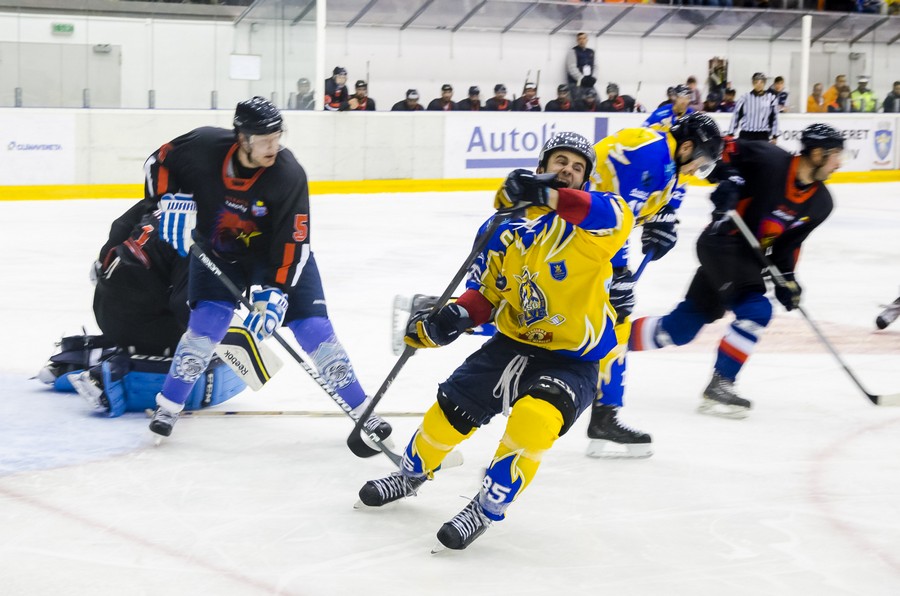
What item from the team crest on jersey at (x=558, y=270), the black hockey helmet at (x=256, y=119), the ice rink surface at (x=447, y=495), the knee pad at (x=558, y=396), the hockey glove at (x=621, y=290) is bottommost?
the ice rink surface at (x=447, y=495)

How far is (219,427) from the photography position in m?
3.67

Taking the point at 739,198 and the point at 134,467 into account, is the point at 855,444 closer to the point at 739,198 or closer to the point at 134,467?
the point at 739,198

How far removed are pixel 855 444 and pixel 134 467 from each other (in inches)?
86.2

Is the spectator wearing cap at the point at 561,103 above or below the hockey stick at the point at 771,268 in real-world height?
above

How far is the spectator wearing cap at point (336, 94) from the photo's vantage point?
10977 millimetres

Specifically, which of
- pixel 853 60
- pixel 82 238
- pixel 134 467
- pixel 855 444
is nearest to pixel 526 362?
pixel 134 467

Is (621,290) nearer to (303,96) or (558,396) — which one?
(558,396)

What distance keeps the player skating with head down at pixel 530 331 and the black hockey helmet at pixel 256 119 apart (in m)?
0.81

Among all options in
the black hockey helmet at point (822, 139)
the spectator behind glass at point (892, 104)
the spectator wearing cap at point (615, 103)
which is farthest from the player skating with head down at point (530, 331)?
the spectator behind glass at point (892, 104)

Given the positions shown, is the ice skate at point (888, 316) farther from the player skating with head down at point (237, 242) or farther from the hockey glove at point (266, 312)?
the hockey glove at point (266, 312)

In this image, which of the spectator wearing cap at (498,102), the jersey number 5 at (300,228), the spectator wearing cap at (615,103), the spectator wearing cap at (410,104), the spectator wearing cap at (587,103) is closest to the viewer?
the jersey number 5 at (300,228)

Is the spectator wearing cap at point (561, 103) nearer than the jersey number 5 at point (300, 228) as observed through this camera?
→ No

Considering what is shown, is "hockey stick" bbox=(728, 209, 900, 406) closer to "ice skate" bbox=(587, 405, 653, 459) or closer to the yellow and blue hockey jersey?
"ice skate" bbox=(587, 405, 653, 459)

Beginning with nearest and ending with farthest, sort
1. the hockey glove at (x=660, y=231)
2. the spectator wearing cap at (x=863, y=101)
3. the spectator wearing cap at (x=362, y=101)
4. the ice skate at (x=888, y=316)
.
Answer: the hockey glove at (x=660, y=231)
the ice skate at (x=888, y=316)
the spectator wearing cap at (x=362, y=101)
the spectator wearing cap at (x=863, y=101)
